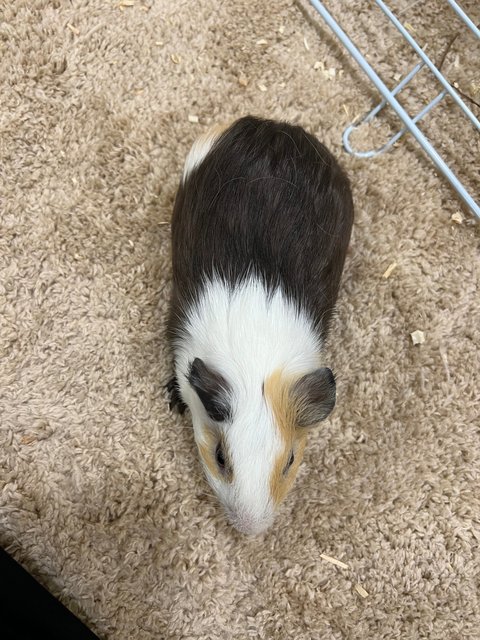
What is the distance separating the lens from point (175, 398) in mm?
1951

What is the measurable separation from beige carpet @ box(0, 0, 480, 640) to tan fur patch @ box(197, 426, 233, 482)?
22 cm

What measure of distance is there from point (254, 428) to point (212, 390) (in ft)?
0.54

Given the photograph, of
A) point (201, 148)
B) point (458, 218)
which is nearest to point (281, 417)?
point (201, 148)

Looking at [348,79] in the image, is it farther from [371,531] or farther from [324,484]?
[371,531]

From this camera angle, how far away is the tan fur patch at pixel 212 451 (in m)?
1.66

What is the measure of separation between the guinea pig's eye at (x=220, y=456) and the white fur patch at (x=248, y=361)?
0.20 feet

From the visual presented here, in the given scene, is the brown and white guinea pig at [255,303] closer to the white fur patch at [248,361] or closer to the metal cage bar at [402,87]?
the white fur patch at [248,361]

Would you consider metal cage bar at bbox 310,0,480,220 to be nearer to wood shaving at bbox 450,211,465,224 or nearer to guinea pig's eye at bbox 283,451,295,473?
wood shaving at bbox 450,211,465,224

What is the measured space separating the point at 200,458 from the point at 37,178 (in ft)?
3.88

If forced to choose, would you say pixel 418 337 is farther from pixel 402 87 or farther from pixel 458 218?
pixel 402 87

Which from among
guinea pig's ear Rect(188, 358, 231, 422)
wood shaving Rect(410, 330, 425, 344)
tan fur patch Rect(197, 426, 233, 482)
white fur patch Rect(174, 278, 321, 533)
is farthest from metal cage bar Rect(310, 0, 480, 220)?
tan fur patch Rect(197, 426, 233, 482)

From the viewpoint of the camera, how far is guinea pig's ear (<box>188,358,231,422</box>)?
5.17 feet

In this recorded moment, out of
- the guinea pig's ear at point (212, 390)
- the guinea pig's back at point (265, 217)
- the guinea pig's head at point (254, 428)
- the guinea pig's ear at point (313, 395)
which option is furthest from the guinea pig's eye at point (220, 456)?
the guinea pig's back at point (265, 217)

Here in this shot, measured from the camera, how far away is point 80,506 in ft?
6.13
